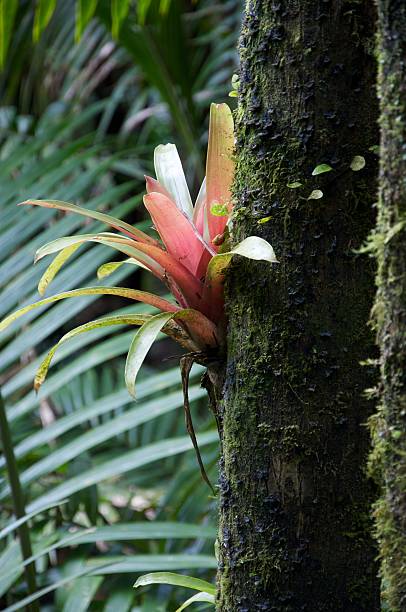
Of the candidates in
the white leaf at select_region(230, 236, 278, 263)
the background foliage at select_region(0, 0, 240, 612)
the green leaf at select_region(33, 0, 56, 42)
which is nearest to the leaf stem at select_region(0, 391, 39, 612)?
the background foliage at select_region(0, 0, 240, 612)

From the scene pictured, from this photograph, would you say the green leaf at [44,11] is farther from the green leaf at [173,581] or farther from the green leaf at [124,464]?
the green leaf at [173,581]

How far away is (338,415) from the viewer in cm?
59

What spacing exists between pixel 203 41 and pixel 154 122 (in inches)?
15.0

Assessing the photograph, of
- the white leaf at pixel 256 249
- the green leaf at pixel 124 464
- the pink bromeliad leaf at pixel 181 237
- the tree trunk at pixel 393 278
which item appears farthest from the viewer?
the green leaf at pixel 124 464

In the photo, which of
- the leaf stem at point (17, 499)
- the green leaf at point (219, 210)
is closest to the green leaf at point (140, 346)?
the green leaf at point (219, 210)

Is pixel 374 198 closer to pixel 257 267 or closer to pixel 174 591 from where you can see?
pixel 257 267

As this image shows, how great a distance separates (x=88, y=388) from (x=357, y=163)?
4.99ft

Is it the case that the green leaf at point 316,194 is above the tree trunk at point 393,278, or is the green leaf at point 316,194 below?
above

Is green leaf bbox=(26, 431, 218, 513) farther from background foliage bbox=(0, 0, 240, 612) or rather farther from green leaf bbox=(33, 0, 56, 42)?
green leaf bbox=(33, 0, 56, 42)

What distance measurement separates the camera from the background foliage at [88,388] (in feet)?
3.78

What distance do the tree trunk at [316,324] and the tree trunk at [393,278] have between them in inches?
4.6

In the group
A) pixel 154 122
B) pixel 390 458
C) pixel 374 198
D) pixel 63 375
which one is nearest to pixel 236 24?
pixel 154 122

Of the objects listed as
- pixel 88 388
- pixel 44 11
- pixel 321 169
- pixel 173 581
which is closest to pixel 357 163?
pixel 321 169

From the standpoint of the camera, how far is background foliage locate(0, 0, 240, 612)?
3.78 feet
